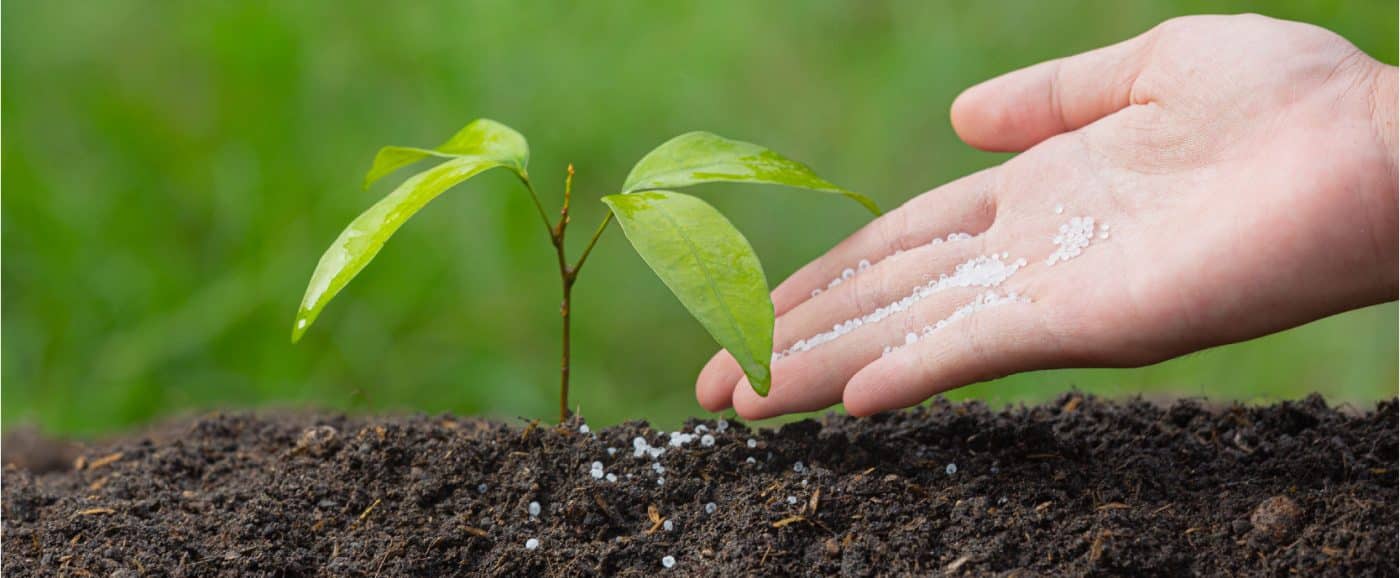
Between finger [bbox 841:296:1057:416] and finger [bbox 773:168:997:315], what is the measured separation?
0.25 metres

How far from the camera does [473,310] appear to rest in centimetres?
268

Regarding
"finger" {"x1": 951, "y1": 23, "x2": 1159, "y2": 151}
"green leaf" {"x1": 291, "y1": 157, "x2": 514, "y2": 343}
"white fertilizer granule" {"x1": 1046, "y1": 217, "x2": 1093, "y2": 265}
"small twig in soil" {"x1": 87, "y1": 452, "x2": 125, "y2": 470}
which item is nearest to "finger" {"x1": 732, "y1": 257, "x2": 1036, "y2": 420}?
"white fertilizer granule" {"x1": 1046, "y1": 217, "x2": 1093, "y2": 265}

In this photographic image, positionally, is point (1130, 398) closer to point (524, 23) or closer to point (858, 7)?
point (858, 7)

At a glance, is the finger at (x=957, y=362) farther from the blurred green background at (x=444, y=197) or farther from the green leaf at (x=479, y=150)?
the blurred green background at (x=444, y=197)

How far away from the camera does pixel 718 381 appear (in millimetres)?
1553

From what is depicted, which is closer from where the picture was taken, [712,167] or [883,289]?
[712,167]

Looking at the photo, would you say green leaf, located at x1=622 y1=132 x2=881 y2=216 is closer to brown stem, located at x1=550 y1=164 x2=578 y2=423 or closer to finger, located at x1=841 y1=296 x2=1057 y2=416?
brown stem, located at x1=550 y1=164 x2=578 y2=423

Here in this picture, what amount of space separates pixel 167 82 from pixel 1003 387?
2.13 meters

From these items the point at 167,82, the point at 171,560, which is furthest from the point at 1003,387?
the point at 167,82

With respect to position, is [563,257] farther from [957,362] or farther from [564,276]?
[957,362]

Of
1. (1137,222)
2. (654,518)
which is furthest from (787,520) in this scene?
(1137,222)

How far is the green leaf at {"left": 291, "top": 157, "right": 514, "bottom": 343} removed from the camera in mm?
1222

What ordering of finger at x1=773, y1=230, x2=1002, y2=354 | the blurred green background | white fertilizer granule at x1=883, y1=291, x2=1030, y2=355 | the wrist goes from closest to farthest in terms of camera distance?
the wrist, white fertilizer granule at x1=883, y1=291, x2=1030, y2=355, finger at x1=773, y1=230, x2=1002, y2=354, the blurred green background

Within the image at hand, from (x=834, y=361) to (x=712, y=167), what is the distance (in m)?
0.30
